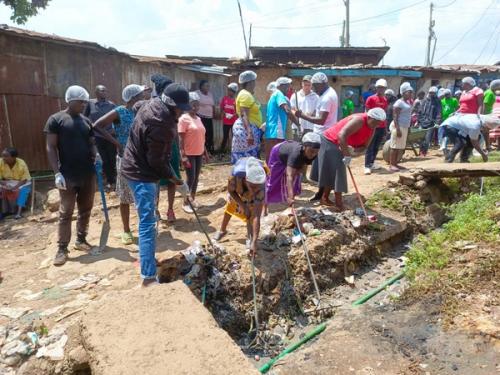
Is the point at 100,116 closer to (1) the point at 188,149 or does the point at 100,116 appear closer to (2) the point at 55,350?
(1) the point at 188,149

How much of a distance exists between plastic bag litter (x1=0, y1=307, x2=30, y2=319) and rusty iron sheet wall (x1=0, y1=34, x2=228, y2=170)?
496 centimetres

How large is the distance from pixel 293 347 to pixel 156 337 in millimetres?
1531

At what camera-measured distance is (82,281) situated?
13.5 feet

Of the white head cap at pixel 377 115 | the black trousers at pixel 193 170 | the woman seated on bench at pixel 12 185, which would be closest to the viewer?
the white head cap at pixel 377 115

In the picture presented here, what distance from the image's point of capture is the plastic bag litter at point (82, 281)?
4.03 metres

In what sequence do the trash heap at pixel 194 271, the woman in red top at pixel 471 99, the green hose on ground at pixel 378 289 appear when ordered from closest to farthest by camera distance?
the trash heap at pixel 194 271 < the green hose on ground at pixel 378 289 < the woman in red top at pixel 471 99

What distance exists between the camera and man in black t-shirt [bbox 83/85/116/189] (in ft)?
22.5

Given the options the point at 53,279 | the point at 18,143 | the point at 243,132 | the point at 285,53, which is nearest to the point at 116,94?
the point at 18,143

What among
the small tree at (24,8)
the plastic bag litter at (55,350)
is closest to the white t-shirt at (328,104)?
the plastic bag litter at (55,350)

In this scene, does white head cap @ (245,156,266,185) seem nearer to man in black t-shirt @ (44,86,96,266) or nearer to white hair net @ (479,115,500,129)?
man in black t-shirt @ (44,86,96,266)

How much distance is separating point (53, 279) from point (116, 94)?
6067 millimetres

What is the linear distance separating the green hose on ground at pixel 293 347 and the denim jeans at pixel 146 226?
4.04 ft

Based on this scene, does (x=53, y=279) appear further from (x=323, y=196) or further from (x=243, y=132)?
(x=323, y=196)

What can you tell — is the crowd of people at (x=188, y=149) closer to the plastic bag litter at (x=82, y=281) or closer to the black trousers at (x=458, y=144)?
the black trousers at (x=458, y=144)
